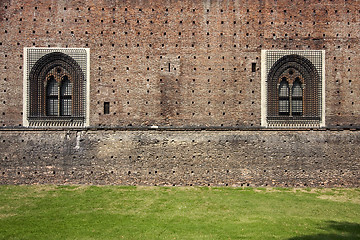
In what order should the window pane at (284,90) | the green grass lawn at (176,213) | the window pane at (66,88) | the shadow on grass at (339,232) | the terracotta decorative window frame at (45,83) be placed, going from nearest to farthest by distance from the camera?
the shadow on grass at (339,232), the green grass lawn at (176,213), the terracotta decorative window frame at (45,83), the window pane at (66,88), the window pane at (284,90)

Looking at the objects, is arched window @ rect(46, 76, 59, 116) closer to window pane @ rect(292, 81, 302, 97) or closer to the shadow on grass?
window pane @ rect(292, 81, 302, 97)

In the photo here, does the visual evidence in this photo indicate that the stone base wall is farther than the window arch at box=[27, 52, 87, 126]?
No

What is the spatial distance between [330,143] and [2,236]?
480 inches

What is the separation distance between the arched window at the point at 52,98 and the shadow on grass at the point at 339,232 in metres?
10.6

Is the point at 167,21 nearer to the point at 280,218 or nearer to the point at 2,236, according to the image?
the point at 280,218

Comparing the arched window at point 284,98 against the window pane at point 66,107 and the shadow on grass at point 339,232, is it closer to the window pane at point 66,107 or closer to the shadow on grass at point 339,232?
the shadow on grass at point 339,232

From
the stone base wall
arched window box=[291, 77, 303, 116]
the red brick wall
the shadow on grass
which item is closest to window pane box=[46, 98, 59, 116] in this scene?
the stone base wall

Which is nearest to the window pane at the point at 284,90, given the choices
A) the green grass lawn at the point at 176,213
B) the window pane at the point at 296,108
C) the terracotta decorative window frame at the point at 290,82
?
the terracotta decorative window frame at the point at 290,82

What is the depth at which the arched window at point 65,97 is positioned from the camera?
45.7ft

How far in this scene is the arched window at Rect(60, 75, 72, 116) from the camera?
13.9m

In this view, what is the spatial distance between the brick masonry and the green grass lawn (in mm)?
1171

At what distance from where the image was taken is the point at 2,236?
26.6 ft

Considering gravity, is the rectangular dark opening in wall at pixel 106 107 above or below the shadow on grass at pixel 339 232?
above

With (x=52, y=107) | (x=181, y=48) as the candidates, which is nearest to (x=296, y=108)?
(x=181, y=48)
